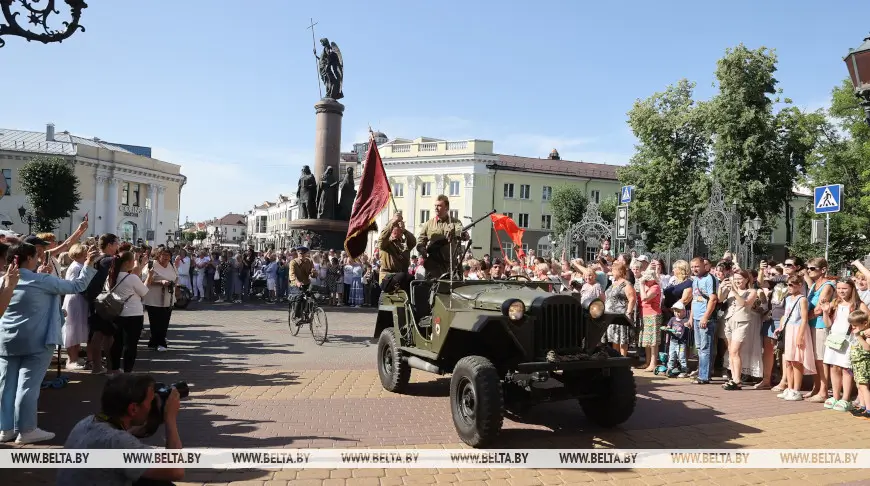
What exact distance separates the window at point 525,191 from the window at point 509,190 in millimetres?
1047

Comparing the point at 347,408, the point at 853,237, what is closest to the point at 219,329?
the point at 347,408

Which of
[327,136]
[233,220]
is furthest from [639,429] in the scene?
[233,220]

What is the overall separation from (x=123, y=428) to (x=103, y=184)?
75228 millimetres

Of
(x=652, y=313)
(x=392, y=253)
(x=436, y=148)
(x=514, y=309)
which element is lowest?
(x=652, y=313)

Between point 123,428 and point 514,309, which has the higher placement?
point 514,309

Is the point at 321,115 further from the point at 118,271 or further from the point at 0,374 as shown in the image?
the point at 0,374

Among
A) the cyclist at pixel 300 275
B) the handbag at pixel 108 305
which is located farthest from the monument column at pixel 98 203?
the handbag at pixel 108 305

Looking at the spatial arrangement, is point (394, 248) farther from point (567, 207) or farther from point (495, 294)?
point (567, 207)

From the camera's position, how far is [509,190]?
6412 centimetres

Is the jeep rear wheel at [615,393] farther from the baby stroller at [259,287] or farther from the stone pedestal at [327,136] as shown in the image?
the stone pedestal at [327,136]

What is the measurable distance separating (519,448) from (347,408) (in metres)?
2.24

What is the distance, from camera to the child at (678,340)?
1005cm

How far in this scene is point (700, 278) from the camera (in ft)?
31.9

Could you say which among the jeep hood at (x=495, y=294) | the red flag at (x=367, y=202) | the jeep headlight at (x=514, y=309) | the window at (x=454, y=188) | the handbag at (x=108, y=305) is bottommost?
the handbag at (x=108, y=305)
